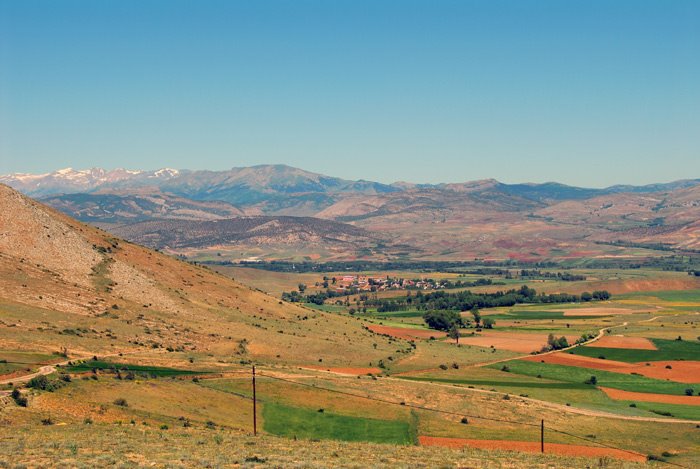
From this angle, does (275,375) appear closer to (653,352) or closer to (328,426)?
(328,426)

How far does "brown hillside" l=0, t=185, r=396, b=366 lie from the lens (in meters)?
114

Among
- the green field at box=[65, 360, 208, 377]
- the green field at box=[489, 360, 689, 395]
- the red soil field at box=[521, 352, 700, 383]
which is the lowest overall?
the red soil field at box=[521, 352, 700, 383]

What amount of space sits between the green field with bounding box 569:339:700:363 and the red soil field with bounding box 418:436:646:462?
70.7 meters

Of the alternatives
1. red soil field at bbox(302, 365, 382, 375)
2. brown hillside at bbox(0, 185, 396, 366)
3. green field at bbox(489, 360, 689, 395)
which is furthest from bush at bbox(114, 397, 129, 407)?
green field at bbox(489, 360, 689, 395)

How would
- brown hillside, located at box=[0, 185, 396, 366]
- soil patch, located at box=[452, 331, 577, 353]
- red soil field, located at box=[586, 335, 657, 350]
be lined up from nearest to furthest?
brown hillside, located at box=[0, 185, 396, 366], red soil field, located at box=[586, 335, 657, 350], soil patch, located at box=[452, 331, 577, 353]

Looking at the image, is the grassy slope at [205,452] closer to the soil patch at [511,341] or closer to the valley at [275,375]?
the valley at [275,375]

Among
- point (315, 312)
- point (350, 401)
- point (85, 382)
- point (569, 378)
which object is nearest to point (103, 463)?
point (85, 382)

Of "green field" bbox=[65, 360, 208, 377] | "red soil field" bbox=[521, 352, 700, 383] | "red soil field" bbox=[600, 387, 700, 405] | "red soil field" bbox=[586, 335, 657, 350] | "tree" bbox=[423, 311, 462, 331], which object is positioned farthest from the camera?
"tree" bbox=[423, 311, 462, 331]

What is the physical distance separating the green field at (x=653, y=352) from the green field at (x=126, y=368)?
85.5 metres

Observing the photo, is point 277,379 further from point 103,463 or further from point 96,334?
point 103,463

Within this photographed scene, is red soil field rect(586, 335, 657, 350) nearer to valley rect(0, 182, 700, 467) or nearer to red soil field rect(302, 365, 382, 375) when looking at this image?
valley rect(0, 182, 700, 467)

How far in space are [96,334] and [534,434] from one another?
226ft

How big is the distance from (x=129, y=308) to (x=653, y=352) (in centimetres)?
10434

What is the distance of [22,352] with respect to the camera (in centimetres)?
9219
